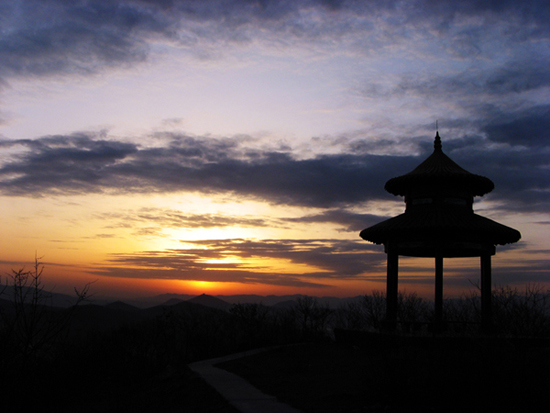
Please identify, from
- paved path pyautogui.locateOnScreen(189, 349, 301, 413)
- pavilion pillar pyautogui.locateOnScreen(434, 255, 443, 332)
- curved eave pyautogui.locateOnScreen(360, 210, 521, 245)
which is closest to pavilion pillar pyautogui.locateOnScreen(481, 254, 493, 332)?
curved eave pyautogui.locateOnScreen(360, 210, 521, 245)

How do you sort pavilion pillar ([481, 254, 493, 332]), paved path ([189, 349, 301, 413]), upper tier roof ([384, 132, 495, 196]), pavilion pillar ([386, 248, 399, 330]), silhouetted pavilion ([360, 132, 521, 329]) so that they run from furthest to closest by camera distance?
1. pavilion pillar ([386, 248, 399, 330])
2. upper tier roof ([384, 132, 495, 196])
3. pavilion pillar ([481, 254, 493, 332])
4. silhouetted pavilion ([360, 132, 521, 329])
5. paved path ([189, 349, 301, 413])

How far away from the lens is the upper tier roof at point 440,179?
17.3m

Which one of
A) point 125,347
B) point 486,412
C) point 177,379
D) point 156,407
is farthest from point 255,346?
point 486,412

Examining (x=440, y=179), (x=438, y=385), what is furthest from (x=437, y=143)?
(x=438, y=385)

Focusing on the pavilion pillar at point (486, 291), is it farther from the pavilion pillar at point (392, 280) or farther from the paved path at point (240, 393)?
the paved path at point (240, 393)

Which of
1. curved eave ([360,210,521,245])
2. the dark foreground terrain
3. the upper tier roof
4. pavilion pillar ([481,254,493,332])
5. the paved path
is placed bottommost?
the paved path

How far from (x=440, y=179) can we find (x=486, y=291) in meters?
4.37

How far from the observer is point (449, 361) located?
31.7 feet

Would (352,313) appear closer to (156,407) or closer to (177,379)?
(177,379)

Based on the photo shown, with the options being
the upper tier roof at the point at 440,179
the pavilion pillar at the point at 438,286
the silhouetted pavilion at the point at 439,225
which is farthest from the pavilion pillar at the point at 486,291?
the upper tier roof at the point at 440,179

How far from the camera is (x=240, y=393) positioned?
1249 cm

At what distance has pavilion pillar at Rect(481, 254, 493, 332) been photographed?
16.8m

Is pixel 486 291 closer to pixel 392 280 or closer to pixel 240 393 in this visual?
pixel 392 280

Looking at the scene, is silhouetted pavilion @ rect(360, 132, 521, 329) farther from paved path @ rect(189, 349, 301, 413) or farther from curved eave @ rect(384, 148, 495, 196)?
paved path @ rect(189, 349, 301, 413)
